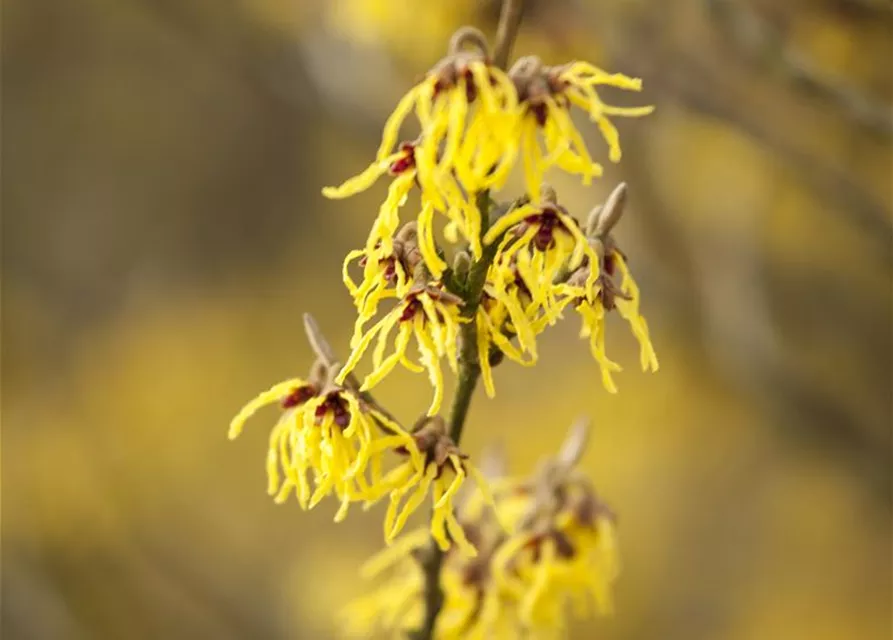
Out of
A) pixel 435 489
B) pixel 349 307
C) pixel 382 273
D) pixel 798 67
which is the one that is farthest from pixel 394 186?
pixel 349 307

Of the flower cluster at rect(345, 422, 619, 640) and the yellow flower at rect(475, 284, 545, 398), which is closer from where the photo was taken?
the yellow flower at rect(475, 284, 545, 398)

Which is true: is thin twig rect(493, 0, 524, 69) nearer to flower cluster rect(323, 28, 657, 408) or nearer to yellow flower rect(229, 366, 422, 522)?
Answer: flower cluster rect(323, 28, 657, 408)

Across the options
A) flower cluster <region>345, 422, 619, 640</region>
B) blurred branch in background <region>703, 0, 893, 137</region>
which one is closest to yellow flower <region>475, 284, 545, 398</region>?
flower cluster <region>345, 422, 619, 640</region>

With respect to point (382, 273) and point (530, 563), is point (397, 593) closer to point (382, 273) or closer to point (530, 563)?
point (530, 563)

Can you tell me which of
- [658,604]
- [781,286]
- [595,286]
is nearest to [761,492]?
[658,604]

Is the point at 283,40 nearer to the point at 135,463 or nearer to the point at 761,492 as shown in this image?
the point at 135,463

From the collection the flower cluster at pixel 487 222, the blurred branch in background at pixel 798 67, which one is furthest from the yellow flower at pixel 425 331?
the blurred branch in background at pixel 798 67
